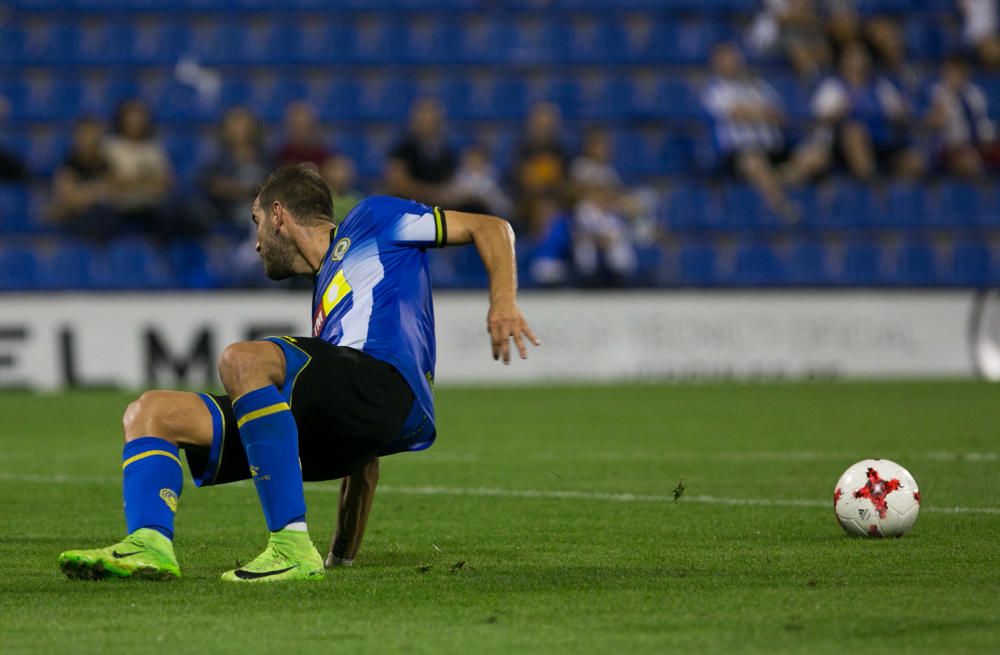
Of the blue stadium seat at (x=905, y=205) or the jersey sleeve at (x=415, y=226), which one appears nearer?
the jersey sleeve at (x=415, y=226)

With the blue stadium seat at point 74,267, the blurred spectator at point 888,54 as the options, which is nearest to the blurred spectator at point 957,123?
the blurred spectator at point 888,54

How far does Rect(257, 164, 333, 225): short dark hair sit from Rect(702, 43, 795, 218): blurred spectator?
1395cm

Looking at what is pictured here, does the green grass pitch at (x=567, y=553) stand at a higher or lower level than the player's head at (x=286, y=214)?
lower

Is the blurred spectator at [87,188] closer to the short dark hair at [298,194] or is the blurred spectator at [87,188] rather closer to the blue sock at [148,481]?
the short dark hair at [298,194]

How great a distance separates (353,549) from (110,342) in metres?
11.8

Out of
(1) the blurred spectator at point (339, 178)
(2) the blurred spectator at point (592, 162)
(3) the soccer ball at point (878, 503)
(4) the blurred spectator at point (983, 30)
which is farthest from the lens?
(4) the blurred spectator at point (983, 30)

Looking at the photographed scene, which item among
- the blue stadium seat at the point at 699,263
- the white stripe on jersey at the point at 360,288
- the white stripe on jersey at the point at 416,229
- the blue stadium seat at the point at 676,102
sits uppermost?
the blue stadium seat at the point at 676,102

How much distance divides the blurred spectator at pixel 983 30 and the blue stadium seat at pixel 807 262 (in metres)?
3.89

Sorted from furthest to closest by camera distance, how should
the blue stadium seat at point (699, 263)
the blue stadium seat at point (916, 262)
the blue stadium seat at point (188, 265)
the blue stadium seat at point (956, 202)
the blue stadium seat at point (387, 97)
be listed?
1. the blue stadium seat at point (387, 97)
2. the blue stadium seat at point (956, 202)
3. the blue stadium seat at point (916, 262)
4. the blue stadium seat at point (699, 263)
5. the blue stadium seat at point (188, 265)

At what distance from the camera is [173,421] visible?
5.02 m

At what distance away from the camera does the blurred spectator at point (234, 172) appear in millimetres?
17797

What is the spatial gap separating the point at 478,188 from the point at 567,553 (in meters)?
12.3

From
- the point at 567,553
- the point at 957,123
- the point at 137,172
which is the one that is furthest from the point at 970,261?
the point at 567,553

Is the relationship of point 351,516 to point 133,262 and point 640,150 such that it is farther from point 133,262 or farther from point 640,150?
point 640,150
